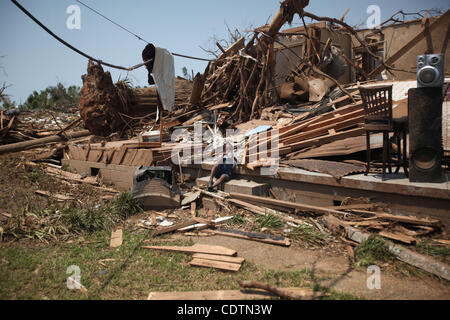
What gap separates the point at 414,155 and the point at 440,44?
21.8 ft

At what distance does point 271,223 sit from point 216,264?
1533 mm

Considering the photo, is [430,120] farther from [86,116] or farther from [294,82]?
[86,116]

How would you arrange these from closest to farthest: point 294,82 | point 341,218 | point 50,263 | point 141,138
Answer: point 50,263 < point 341,218 < point 141,138 < point 294,82

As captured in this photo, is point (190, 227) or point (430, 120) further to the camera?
point (190, 227)

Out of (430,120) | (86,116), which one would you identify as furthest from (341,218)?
(86,116)

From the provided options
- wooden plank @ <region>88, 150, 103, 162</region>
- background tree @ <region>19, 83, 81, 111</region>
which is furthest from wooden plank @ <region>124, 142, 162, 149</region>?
background tree @ <region>19, 83, 81, 111</region>

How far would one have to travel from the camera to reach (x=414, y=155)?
4.55m

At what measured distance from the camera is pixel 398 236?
13.9 feet

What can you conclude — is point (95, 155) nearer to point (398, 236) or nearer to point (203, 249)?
point (203, 249)

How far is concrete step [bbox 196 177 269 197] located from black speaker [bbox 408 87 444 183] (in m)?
2.60

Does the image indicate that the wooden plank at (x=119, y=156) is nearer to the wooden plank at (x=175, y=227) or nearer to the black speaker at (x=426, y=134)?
the wooden plank at (x=175, y=227)

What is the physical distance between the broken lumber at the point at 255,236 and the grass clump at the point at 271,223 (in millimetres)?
333

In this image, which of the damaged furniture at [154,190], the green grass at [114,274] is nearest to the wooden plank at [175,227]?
the green grass at [114,274]

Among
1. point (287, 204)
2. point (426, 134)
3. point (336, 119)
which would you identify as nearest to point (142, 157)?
point (287, 204)
